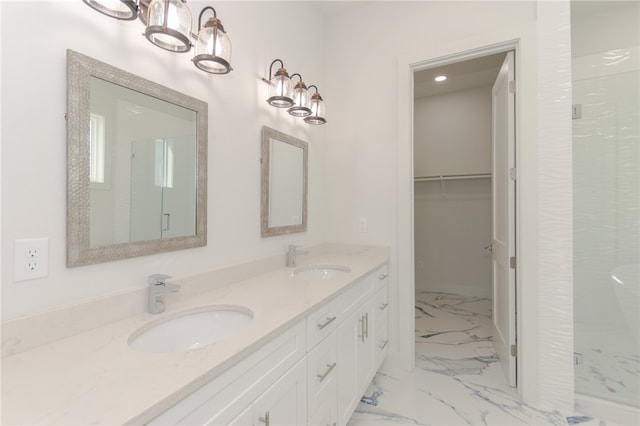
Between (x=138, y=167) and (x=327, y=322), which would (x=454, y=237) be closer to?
(x=327, y=322)

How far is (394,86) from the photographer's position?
7.48 ft

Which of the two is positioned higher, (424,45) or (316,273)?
(424,45)

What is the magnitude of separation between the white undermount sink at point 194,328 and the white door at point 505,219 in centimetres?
175

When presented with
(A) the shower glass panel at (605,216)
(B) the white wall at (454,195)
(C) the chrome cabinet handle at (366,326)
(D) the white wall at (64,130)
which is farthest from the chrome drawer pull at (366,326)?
(B) the white wall at (454,195)

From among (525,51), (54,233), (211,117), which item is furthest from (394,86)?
(54,233)

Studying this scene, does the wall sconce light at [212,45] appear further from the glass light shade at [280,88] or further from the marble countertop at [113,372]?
the marble countertop at [113,372]

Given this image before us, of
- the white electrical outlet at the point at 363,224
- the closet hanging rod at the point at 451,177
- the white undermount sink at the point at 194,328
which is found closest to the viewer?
the white undermount sink at the point at 194,328

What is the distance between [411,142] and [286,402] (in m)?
1.84

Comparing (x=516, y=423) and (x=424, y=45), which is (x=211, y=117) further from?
(x=516, y=423)

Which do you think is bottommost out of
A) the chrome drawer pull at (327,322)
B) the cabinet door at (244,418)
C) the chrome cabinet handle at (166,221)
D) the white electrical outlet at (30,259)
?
the cabinet door at (244,418)

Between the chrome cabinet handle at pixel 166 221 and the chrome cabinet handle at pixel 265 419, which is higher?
the chrome cabinet handle at pixel 166 221

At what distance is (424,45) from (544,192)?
1.29 m

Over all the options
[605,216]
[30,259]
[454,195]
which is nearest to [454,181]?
[454,195]

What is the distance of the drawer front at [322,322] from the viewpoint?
1.19 meters
